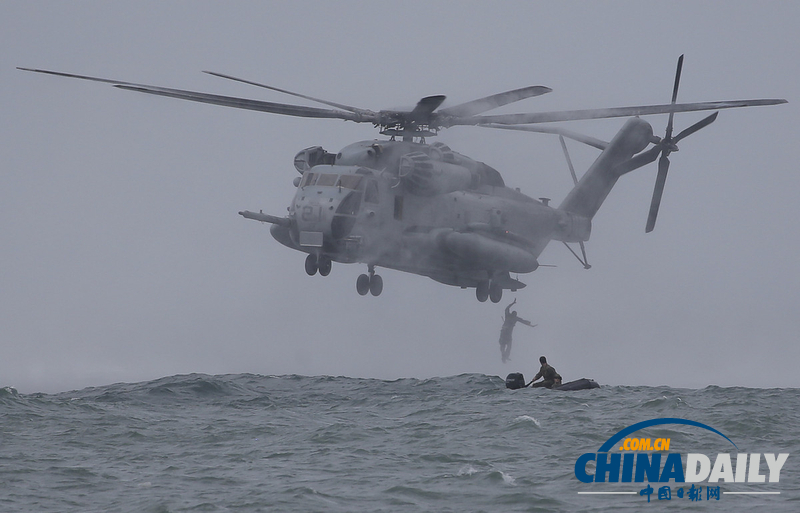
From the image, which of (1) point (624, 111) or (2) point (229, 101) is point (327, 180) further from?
(1) point (624, 111)

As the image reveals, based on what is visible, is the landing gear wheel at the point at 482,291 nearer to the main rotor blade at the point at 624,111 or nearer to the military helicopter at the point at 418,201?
the military helicopter at the point at 418,201

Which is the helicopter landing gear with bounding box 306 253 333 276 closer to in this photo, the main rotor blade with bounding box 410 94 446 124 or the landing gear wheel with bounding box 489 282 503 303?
the main rotor blade with bounding box 410 94 446 124

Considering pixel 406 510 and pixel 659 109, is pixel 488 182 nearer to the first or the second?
pixel 659 109

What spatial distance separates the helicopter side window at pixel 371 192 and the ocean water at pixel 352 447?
214 inches

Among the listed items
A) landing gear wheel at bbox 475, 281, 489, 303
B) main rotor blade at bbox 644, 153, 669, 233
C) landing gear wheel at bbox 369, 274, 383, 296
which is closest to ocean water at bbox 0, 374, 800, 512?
landing gear wheel at bbox 369, 274, 383, 296

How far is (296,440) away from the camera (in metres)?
20.2

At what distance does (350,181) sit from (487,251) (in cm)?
469

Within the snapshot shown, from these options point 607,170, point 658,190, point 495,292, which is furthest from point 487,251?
point 607,170

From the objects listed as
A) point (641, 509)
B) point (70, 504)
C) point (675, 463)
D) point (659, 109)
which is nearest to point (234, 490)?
point (70, 504)

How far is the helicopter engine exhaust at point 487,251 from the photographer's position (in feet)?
91.4

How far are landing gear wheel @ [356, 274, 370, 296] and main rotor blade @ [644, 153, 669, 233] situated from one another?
33.4 feet

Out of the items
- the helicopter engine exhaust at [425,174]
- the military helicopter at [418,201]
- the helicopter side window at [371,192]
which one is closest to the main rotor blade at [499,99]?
the military helicopter at [418,201]

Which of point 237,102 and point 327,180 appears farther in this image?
point 327,180

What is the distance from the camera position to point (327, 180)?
26.6m
